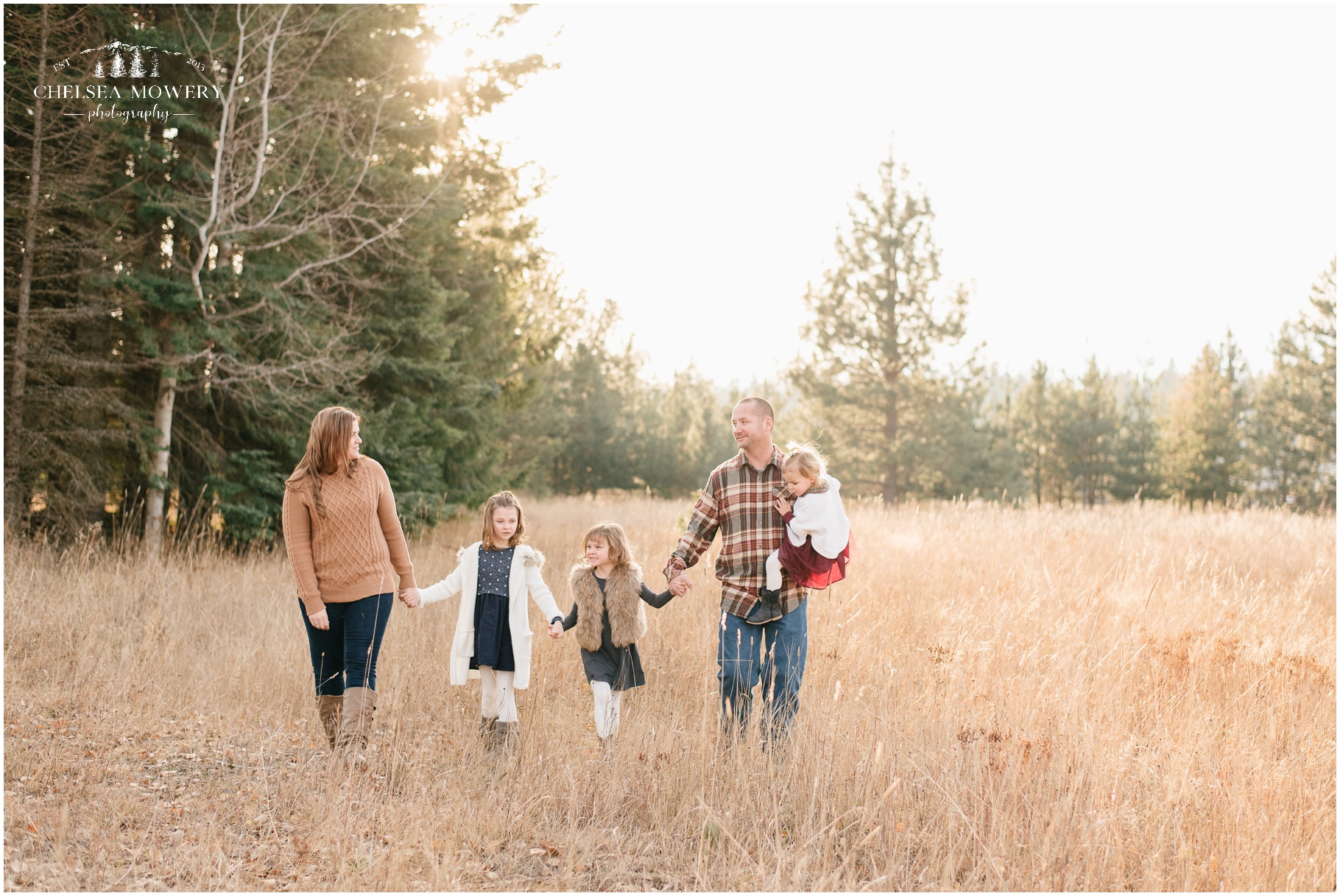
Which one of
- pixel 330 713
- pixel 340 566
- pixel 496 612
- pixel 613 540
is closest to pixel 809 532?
pixel 613 540

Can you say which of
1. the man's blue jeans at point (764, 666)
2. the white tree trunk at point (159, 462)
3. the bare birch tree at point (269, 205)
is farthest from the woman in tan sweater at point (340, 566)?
the white tree trunk at point (159, 462)

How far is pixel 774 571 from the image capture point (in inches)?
166

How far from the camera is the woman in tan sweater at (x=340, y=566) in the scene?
4457 millimetres

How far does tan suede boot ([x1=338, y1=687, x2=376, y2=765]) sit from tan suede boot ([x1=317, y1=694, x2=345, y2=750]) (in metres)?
0.13

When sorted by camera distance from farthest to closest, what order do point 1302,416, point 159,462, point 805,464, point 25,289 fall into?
point 1302,416
point 159,462
point 25,289
point 805,464

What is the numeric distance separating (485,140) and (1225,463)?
98.7ft

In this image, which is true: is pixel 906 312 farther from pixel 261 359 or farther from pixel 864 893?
pixel 864 893

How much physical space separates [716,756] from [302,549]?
2401 millimetres

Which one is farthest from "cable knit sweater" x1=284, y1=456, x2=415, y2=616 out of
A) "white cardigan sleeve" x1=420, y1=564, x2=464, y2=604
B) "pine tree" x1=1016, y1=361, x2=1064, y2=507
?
"pine tree" x1=1016, y1=361, x2=1064, y2=507

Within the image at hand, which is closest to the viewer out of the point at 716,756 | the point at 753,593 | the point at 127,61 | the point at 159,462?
the point at 716,756

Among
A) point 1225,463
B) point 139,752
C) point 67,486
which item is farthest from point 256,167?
point 1225,463

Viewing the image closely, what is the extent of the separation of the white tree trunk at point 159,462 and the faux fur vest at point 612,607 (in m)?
7.49

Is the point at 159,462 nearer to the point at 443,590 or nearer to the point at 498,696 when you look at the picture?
the point at 443,590

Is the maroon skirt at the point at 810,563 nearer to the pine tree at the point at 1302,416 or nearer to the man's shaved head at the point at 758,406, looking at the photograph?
the man's shaved head at the point at 758,406
